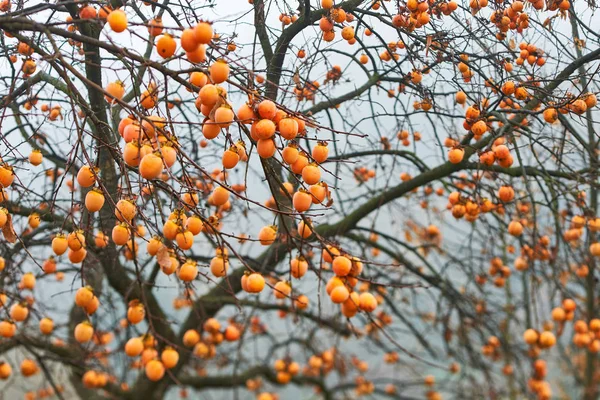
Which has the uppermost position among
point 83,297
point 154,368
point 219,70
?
point 219,70

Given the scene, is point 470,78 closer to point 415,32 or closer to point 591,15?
point 415,32

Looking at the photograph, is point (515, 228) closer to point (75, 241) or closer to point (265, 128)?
point (265, 128)

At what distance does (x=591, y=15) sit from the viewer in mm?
2723

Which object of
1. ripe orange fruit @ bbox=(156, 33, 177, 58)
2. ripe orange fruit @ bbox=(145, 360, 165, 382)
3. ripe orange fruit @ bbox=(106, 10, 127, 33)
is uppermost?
ripe orange fruit @ bbox=(106, 10, 127, 33)

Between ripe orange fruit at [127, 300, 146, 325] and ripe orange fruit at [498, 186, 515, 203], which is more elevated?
ripe orange fruit at [498, 186, 515, 203]

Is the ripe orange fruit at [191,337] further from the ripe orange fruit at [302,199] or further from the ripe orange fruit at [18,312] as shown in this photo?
the ripe orange fruit at [302,199]

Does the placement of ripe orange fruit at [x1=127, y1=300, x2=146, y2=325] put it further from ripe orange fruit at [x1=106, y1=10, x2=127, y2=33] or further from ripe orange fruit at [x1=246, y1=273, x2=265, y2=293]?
ripe orange fruit at [x1=106, y1=10, x2=127, y2=33]

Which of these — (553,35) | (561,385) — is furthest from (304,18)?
(561,385)

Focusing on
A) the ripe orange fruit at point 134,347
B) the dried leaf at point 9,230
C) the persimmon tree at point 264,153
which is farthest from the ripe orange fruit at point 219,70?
the ripe orange fruit at point 134,347

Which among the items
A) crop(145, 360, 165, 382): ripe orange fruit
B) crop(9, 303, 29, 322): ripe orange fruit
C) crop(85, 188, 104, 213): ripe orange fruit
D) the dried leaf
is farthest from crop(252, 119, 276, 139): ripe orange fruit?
crop(9, 303, 29, 322): ripe orange fruit

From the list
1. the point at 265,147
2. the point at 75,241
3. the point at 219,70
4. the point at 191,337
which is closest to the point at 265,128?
the point at 265,147

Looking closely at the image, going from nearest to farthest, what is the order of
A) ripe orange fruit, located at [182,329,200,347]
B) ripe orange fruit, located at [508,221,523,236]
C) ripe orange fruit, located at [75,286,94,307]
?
ripe orange fruit, located at [75,286,94,307] → ripe orange fruit, located at [508,221,523,236] → ripe orange fruit, located at [182,329,200,347]

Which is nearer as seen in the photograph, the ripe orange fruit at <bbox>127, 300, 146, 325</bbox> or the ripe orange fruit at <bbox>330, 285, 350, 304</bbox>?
the ripe orange fruit at <bbox>330, 285, 350, 304</bbox>

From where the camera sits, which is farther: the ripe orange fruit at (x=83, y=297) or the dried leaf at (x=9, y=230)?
the ripe orange fruit at (x=83, y=297)
